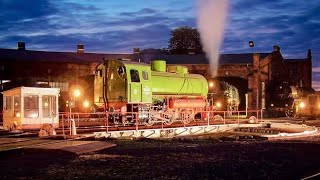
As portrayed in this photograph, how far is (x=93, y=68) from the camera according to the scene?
46.2m

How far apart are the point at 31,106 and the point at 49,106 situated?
2.99 ft

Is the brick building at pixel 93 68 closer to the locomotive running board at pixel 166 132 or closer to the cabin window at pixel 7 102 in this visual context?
the locomotive running board at pixel 166 132

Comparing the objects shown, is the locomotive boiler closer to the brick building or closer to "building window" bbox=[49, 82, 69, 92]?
the brick building

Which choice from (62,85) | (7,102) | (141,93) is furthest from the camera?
(62,85)

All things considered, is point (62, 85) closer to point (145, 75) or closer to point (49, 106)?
point (145, 75)

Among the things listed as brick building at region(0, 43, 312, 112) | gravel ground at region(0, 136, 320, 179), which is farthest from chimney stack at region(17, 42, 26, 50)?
gravel ground at region(0, 136, 320, 179)

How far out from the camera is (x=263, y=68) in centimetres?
4866

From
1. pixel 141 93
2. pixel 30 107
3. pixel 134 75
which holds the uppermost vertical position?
pixel 134 75

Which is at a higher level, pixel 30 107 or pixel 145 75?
pixel 145 75

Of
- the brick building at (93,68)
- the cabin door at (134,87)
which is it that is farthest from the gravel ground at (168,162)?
the brick building at (93,68)

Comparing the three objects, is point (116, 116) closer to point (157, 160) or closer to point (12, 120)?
point (12, 120)

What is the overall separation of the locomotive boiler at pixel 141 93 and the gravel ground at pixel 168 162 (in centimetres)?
594

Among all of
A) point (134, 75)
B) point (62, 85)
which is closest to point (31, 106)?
point (134, 75)

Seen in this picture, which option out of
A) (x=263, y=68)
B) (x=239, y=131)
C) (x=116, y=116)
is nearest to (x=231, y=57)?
(x=263, y=68)
